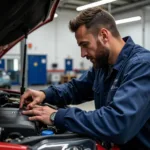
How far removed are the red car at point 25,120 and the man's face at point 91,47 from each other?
33 centimetres

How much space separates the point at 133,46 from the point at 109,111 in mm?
487

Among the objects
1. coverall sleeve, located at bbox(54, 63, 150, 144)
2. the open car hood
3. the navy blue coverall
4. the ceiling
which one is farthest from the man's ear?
the ceiling

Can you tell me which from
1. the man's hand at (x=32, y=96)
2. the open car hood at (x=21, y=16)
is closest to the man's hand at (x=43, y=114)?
the man's hand at (x=32, y=96)

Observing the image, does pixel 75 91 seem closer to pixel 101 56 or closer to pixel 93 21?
pixel 101 56

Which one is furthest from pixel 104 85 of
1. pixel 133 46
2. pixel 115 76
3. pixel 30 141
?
pixel 30 141

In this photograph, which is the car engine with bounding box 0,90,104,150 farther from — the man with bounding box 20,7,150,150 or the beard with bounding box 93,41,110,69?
the beard with bounding box 93,41,110,69

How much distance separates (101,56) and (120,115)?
0.45 metres

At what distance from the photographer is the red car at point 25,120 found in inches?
44.3

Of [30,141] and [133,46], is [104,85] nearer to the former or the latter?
[133,46]

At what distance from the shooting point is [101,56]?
148 cm

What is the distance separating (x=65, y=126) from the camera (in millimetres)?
1229

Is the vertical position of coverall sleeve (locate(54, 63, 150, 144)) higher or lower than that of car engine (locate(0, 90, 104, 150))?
higher

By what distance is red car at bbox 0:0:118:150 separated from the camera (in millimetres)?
1125

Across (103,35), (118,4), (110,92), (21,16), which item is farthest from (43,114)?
(118,4)
